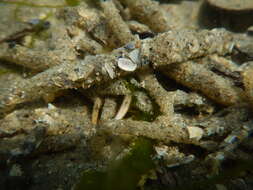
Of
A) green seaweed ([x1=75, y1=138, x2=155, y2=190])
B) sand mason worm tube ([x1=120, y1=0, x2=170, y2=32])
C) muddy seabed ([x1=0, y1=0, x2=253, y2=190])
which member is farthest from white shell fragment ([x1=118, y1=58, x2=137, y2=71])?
sand mason worm tube ([x1=120, y1=0, x2=170, y2=32])

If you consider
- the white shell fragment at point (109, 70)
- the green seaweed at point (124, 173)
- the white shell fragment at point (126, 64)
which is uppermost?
the white shell fragment at point (126, 64)

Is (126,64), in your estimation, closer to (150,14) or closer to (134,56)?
(134,56)

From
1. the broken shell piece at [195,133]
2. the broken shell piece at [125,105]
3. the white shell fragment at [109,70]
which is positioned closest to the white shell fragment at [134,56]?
the white shell fragment at [109,70]

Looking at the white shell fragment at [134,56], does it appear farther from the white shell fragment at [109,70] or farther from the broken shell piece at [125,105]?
the broken shell piece at [125,105]

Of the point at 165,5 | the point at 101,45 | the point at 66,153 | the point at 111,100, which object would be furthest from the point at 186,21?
the point at 66,153

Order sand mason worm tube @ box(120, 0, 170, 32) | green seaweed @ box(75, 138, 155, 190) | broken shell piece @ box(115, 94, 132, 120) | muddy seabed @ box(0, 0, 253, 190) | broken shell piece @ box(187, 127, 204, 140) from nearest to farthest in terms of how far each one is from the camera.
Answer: green seaweed @ box(75, 138, 155, 190), muddy seabed @ box(0, 0, 253, 190), broken shell piece @ box(187, 127, 204, 140), broken shell piece @ box(115, 94, 132, 120), sand mason worm tube @ box(120, 0, 170, 32)

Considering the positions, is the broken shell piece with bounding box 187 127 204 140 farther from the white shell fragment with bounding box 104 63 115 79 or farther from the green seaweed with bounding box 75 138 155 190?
the white shell fragment with bounding box 104 63 115 79
